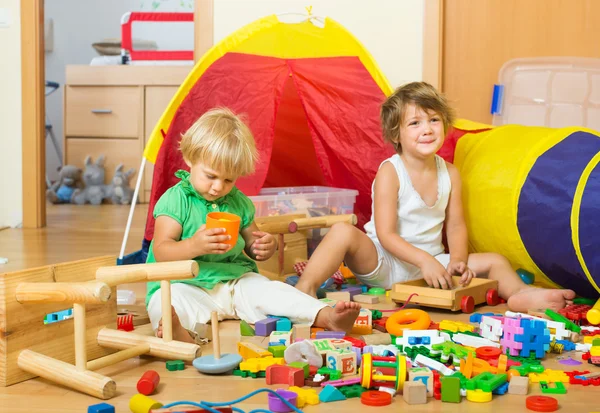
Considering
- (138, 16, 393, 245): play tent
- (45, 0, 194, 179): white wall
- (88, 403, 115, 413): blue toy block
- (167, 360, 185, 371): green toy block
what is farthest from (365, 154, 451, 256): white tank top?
(45, 0, 194, 179): white wall

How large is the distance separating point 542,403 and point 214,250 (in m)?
0.62

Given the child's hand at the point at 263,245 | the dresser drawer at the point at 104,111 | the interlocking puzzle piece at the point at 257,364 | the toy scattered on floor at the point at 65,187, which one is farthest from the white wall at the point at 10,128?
the interlocking puzzle piece at the point at 257,364

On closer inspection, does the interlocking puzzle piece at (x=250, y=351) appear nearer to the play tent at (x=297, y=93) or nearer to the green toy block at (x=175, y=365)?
the green toy block at (x=175, y=365)

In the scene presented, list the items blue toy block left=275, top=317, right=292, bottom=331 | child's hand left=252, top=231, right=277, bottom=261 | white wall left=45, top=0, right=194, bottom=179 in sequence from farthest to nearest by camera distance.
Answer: white wall left=45, top=0, right=194, bottom=179, child's hand left=252, top=231, right=277, bottom=261, blue toy block left=275, top=317, right=292, bottom=331

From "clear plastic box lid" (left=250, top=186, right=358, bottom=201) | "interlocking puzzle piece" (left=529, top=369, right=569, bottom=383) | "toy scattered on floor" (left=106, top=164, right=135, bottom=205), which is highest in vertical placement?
"clear plastic box lid" (left=250, top=186, right=358, bottom=201)

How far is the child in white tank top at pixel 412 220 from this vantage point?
1666 mm

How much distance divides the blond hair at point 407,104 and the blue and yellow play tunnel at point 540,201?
18cm

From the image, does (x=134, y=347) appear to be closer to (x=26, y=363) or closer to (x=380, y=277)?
(x=26, y=363)

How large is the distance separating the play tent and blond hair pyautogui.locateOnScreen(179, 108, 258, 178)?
576mm

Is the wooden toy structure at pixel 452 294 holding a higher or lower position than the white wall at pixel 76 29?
lower

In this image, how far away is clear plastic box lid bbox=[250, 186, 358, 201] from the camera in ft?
6.68

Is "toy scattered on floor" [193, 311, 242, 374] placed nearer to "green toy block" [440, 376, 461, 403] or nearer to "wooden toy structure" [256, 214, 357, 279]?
"green toy block" [440, 376, 461, 403]

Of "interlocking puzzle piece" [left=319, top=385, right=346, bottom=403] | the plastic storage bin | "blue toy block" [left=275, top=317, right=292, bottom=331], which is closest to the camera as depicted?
"interlocking puzzle piece" [left=319, top=385, right=346, bottom=403]

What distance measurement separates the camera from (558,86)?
105 inches
